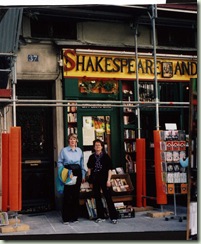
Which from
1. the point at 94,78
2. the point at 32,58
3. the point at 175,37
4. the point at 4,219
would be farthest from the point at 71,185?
the point at 175,37

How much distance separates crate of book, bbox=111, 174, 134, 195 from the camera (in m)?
11.0

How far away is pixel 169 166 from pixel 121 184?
4.81 ft

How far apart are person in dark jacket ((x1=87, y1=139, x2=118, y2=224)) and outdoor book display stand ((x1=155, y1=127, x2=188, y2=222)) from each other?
1046mm

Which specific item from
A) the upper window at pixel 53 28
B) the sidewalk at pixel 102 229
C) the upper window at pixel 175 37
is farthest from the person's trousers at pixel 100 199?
the upper window at pixel 175 37

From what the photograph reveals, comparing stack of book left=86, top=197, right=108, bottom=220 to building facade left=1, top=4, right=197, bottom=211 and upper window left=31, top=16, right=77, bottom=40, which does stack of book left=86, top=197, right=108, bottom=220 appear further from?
upper window left=31, top=16, right=77, bottom=40

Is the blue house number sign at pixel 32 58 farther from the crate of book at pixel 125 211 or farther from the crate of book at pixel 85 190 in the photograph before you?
the crate of book at pixel 125 211

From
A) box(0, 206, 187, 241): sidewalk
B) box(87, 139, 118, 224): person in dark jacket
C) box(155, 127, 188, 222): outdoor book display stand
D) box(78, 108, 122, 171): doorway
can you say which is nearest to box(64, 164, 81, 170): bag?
box(87, 139, 118, 224): person in dark jacket

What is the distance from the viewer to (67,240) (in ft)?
28.2

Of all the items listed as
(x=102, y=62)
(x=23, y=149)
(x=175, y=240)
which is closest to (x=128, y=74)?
(x=102, y=62)

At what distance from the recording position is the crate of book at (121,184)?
11.0m

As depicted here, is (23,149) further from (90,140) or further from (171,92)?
(171,92)

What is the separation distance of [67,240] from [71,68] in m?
4.15

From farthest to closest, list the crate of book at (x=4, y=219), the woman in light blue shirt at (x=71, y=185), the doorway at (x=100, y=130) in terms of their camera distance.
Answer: the doorway at (x=100, y=130)
the woman in light blue shirt at (x=71, y=185)
the crate of book at (x=4, y=219)

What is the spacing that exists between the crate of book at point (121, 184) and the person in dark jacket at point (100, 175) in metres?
0.84
